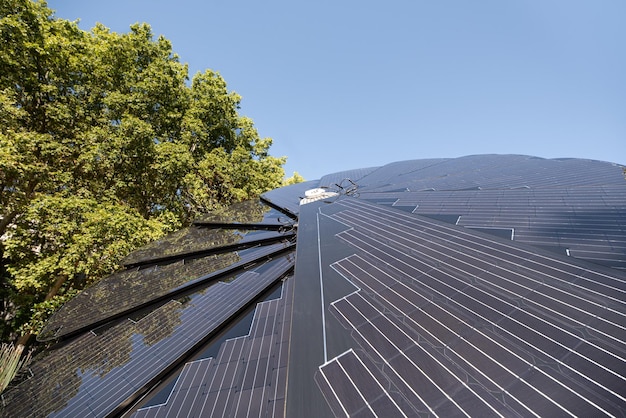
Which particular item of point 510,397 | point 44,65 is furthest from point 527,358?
point 44,65

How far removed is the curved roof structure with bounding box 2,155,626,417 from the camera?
5.94 ft

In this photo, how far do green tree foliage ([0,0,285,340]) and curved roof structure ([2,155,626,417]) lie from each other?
487 centimetres

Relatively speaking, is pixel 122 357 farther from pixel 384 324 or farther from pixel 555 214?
pixel 555 214

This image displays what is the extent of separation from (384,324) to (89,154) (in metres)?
14.3

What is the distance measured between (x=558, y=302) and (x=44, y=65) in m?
18.6

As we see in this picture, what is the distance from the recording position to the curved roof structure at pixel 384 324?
1.81 meters

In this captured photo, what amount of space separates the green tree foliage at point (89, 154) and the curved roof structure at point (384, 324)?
4.87 meters

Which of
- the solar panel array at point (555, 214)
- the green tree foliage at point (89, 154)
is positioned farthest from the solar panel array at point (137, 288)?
the solar panel array at point (555, 214)

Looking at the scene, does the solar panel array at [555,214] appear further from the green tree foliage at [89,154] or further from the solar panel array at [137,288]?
the green tree foliage at [89,154]

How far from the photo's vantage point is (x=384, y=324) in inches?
100

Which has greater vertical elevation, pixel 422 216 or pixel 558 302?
pixel 422 216

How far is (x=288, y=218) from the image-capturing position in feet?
28.6

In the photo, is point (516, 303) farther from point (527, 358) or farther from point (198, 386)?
point (198, 386)

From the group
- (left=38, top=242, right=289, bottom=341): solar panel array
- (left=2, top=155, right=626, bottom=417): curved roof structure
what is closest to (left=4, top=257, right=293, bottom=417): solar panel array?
(left=2, top=155, right=626, bottom=417): curved roof structure
